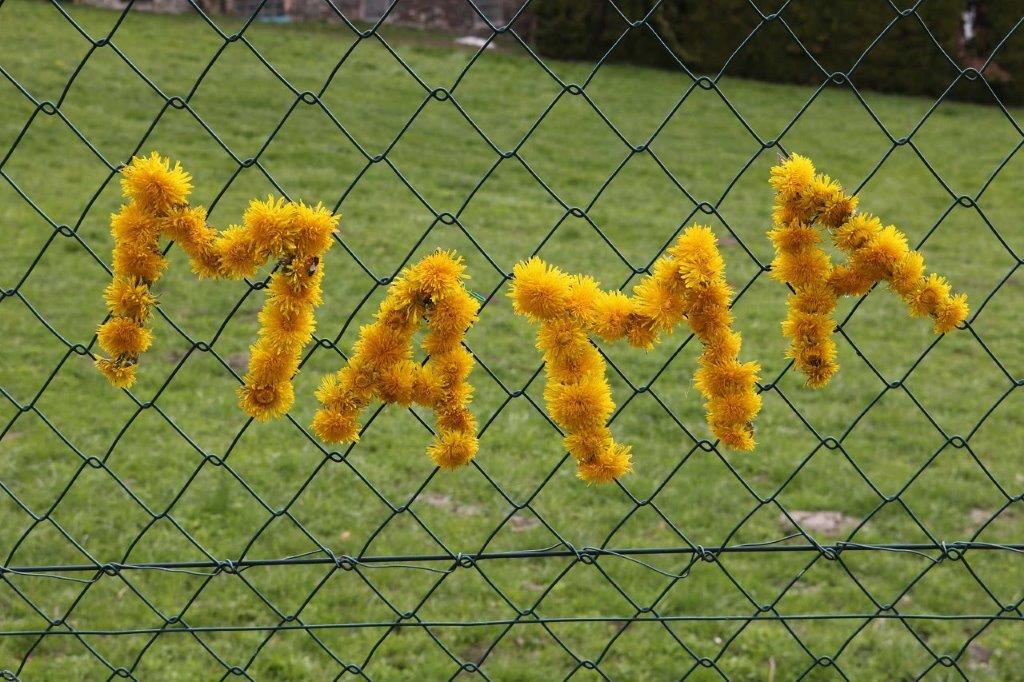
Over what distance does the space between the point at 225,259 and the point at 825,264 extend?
95 centimetres

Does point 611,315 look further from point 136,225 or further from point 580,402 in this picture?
point 136,225

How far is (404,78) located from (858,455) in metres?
7.16

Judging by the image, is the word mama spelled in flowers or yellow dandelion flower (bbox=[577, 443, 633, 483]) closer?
the word mama spelled in flowers

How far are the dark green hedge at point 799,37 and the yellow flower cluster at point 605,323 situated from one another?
10.3m

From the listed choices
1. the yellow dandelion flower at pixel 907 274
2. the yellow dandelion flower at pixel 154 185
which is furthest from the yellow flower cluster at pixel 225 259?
the yellow dandelion flower at pixel 907 274

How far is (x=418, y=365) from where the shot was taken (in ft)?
6.21

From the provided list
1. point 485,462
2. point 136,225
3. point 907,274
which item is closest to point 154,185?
point 136,225

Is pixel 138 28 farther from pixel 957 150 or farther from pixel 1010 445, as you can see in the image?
pixel 1010 445

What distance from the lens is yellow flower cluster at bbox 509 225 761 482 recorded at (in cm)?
184

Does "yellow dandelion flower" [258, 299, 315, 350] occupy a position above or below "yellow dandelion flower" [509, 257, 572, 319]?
below

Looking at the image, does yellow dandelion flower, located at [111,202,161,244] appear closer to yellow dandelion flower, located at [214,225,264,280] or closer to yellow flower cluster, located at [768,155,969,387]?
yellow dandelion flower, located at [214,225,264,280]

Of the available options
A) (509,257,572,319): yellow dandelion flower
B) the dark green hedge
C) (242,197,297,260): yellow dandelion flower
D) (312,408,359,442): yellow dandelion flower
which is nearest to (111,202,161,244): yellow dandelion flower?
(242,197,297,260): yellow dandelion flower

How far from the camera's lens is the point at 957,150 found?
396 inches

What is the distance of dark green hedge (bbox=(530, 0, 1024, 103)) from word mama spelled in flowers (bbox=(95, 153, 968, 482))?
10.2m
